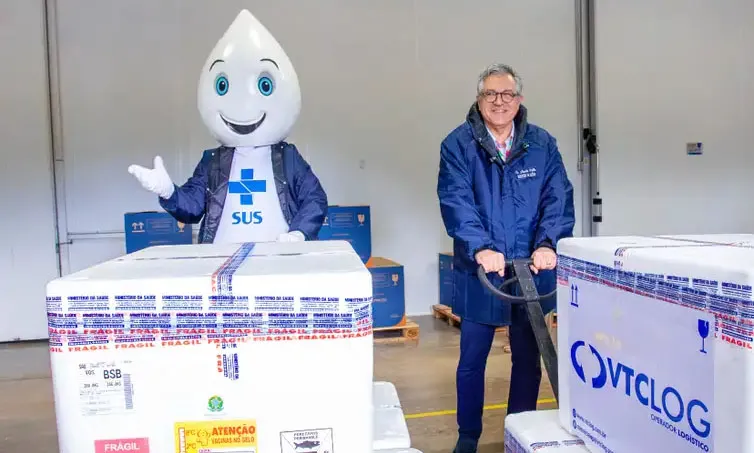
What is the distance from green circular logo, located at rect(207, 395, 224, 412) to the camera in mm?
955

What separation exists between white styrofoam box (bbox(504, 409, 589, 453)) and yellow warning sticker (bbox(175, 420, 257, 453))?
0.72m

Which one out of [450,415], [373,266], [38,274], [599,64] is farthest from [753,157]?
[38,274]

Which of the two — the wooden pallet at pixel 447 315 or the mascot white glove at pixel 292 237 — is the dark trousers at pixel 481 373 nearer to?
the mascot white glove at pixel 292 237

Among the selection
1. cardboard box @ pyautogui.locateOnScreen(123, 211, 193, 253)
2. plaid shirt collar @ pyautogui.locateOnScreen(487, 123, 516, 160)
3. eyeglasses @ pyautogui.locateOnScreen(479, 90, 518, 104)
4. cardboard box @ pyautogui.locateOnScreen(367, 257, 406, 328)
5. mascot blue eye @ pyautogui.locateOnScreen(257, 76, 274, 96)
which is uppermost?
mascot blue eye @ pyautogui.locateOnScreen(257, 76, 274, 96)

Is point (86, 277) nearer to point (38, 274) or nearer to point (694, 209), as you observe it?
point (38, 274)

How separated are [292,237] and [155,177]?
24.2 inches

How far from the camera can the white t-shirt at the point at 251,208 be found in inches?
98.0

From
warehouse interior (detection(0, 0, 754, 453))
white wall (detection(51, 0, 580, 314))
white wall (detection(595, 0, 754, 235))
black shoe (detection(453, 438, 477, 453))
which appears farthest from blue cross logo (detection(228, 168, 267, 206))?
white wall (detection(595, 0, 754, 235))

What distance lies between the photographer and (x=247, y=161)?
259 centimetres

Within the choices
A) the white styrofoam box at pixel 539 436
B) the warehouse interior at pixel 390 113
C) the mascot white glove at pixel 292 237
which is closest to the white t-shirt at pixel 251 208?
the mascot white glove at pixel 292 237

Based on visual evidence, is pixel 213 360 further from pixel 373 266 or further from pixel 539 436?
pixel 373 266

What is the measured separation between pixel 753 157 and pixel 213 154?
566 cm

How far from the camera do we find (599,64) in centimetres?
562

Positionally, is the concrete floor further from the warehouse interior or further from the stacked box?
the stacked box
